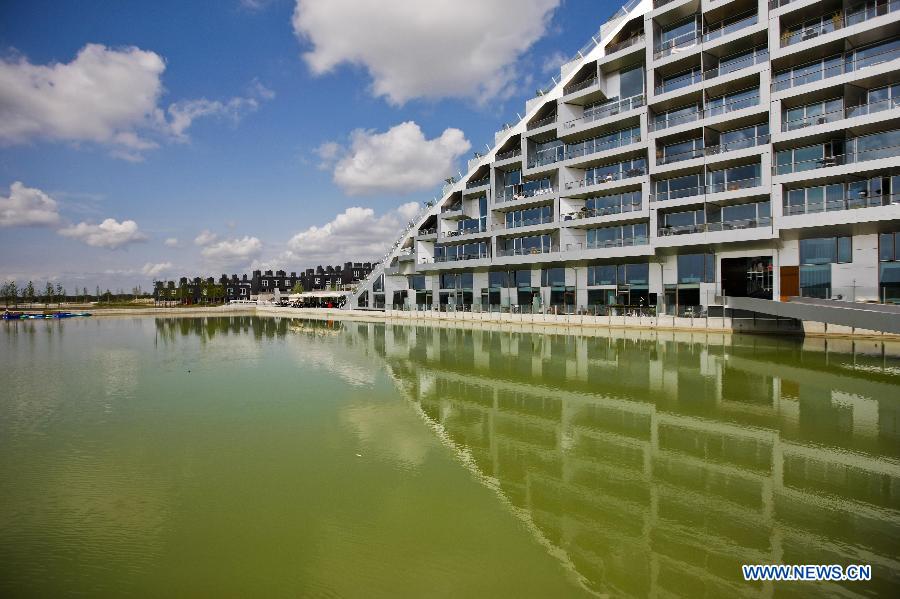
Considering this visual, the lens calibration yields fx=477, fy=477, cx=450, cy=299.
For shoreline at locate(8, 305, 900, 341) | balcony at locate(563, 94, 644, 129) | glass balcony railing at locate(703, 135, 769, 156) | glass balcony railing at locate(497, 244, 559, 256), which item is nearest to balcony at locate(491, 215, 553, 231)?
glass balcony railing at locate(497, 244, 559, 256)

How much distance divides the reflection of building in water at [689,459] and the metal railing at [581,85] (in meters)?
33.4

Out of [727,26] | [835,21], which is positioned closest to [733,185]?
[835,21]

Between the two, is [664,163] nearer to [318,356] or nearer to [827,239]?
[827,239]

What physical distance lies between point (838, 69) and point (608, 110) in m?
17.4

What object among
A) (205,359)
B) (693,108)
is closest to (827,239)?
(693,108)

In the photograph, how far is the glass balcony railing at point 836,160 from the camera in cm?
3072

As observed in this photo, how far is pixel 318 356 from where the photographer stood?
2970cm

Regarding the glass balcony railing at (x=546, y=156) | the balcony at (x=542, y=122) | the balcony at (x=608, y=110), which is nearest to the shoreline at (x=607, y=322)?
the glass balcony railing at (x=546, y=156)

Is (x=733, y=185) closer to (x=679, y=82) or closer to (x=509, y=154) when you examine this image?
(x=679, y=82)

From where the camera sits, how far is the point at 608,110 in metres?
45.8

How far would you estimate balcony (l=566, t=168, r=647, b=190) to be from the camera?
4351 cm

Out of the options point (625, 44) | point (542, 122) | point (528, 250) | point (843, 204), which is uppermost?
point (625, 44)

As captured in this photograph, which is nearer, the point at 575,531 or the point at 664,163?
the point at 575,531

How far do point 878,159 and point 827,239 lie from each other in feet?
19.8
